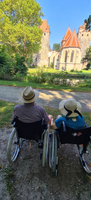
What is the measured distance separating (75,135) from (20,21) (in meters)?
25.2

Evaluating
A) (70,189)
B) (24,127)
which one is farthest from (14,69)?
(70,189)

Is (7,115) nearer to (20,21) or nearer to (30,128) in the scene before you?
(30,128)

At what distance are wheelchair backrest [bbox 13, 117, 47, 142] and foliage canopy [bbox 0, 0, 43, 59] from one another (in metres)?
21.5

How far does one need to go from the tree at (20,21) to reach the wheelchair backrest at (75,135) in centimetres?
2169

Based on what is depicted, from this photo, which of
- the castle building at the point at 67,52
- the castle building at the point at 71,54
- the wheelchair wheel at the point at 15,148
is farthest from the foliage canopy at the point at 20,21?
the wheelchair wheel at the point at 15,148

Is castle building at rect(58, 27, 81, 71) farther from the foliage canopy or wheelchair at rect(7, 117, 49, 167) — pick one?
wheelchair at rect(7, 117, 49, 167)

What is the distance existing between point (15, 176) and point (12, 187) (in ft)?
0.54

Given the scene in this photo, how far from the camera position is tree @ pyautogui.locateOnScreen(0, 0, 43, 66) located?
19.3m

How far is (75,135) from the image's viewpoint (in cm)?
160

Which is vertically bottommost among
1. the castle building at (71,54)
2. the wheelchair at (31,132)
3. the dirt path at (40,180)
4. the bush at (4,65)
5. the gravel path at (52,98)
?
the dirt path at (40,180)

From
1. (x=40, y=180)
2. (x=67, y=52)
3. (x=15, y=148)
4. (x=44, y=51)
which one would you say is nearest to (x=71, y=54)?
(x=67, y=52)

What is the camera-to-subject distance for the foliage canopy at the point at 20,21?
63.3 feet

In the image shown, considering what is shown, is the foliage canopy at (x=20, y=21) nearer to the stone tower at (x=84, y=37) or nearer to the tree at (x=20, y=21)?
the tree at (x=20, y=21)

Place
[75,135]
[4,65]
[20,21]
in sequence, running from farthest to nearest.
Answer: [20,21] → [4,65] → [75,135]
